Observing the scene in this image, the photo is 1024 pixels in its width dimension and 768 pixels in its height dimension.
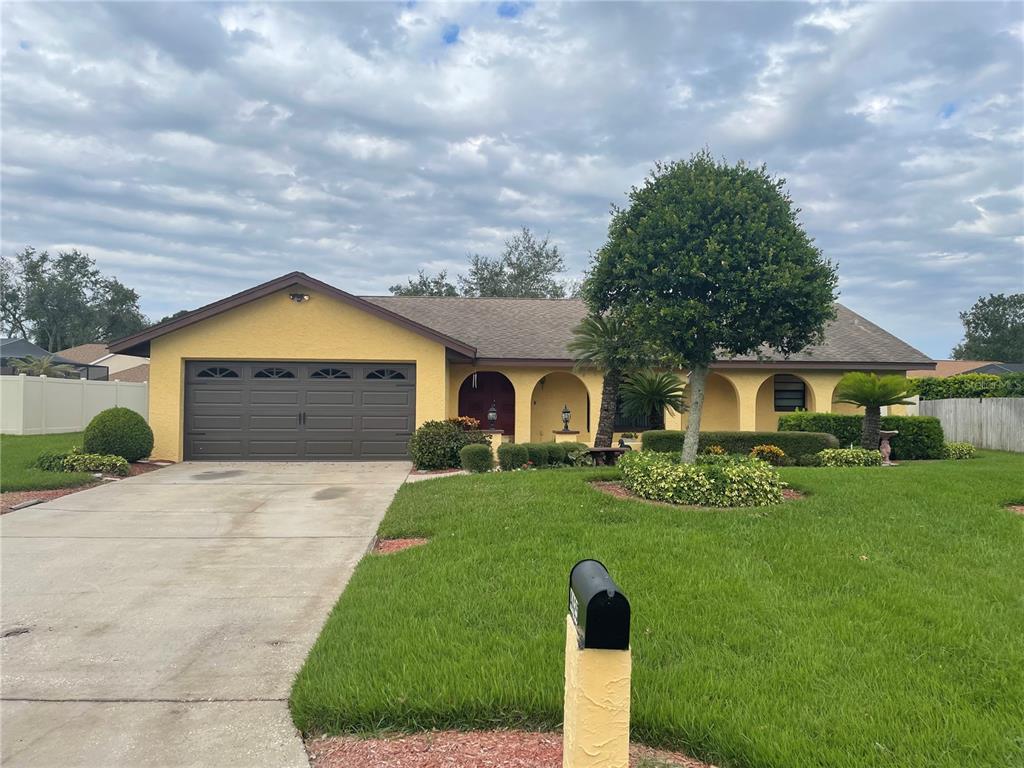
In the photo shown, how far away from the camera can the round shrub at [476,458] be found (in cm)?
1244

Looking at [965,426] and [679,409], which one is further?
[965,426]

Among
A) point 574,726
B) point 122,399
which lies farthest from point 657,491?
point 122,399

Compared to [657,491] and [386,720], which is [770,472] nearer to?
[657,491]

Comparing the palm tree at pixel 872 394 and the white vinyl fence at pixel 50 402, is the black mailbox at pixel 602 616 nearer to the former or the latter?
the palm tree at pixel 872 394

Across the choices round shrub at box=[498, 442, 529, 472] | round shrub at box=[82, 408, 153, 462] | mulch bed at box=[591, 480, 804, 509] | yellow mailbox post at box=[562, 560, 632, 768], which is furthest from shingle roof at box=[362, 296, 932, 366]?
yellow mailbox post at box=[562, 560, 632, 768]

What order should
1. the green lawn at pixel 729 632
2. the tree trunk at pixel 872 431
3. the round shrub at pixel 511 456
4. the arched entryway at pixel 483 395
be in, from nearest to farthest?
the green lawn at pixel 729 632, the round shrub at pixel 511 456, the tree trunk at pixel 872 431, the arched entryway at pixel 483 395

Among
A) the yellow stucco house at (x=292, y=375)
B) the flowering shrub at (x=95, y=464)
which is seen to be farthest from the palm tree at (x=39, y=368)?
the flowering shrub at (x=95, y=464)

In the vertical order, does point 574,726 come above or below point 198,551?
above

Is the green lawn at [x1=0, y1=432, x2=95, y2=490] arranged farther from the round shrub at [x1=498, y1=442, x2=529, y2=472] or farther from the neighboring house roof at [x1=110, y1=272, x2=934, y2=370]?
the round shrub at [x1=498, y1=442, x2=529, y2=472]

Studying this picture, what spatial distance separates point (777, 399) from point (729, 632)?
54.9 feet

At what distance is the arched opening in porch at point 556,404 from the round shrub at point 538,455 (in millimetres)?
6231

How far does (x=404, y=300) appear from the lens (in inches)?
861

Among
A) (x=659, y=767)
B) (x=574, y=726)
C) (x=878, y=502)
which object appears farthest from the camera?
(x=878, y=502)

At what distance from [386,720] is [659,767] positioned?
1.41m
